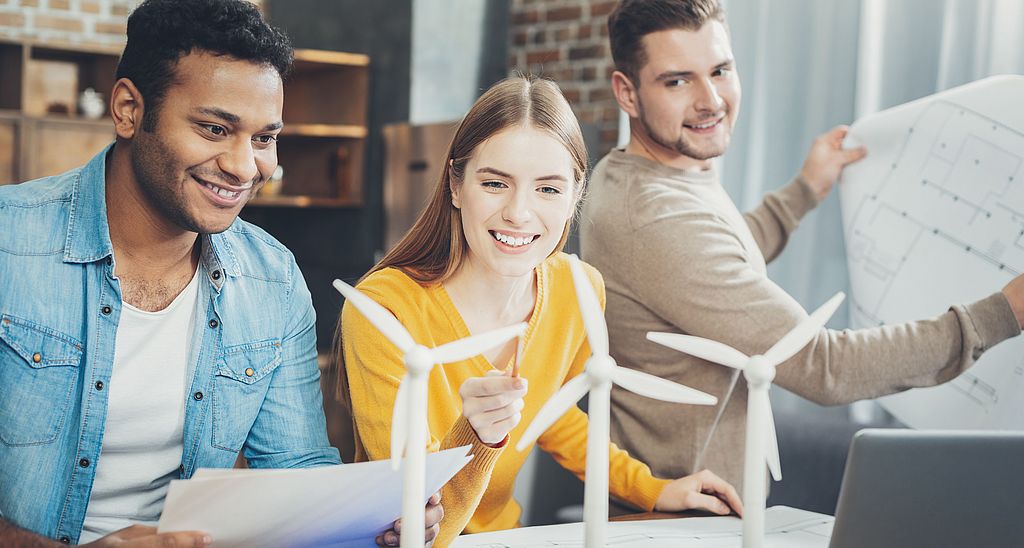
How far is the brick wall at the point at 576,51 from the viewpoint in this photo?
163 inches

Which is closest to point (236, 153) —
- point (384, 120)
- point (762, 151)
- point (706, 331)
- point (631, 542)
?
point (631, 542)

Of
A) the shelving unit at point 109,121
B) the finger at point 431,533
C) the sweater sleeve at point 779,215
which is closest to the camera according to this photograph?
the finger at point 431,533

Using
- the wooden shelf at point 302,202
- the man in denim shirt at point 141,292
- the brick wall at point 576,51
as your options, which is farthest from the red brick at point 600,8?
the man in denim shirt at point 141,292

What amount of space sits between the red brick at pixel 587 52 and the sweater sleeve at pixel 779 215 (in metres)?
1.84

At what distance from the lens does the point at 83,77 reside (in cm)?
456

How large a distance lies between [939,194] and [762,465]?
1199 millimetres

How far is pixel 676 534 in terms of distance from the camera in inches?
59.2

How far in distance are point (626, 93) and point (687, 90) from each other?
135mm

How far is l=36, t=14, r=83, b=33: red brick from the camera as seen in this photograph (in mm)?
4609

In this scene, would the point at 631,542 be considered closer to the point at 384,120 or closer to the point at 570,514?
the point at 570,514

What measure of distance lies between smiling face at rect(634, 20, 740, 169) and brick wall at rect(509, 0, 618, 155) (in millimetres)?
1928

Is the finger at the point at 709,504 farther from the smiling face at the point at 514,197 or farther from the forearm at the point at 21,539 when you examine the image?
the forearm at the point at 21,539

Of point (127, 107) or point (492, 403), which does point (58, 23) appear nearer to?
point (127, 107)

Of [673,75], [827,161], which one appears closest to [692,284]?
[673,75]
